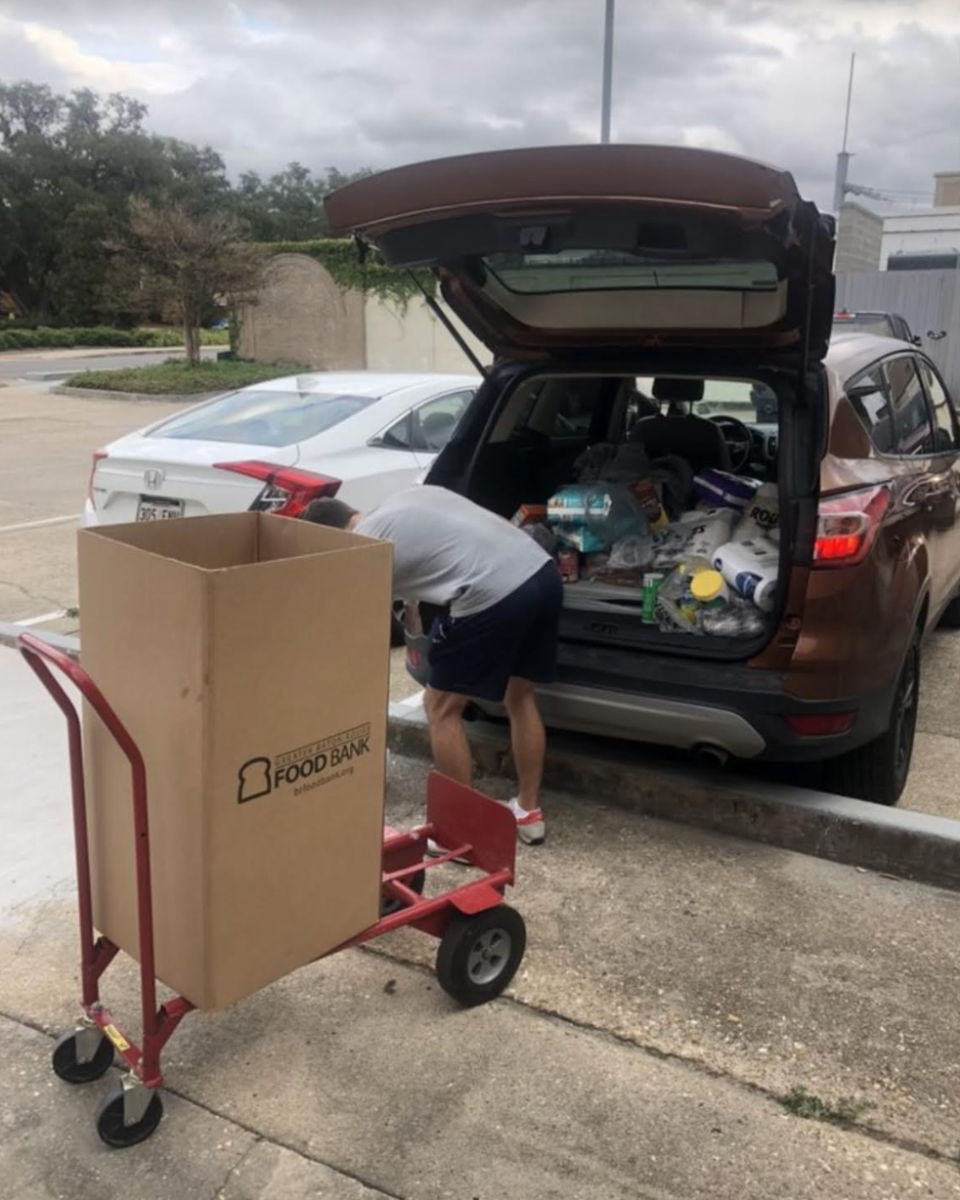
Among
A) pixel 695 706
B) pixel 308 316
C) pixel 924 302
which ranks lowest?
pixel 695 706

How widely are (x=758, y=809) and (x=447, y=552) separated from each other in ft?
4.66

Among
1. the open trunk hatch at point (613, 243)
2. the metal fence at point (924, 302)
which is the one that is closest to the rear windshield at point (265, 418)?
the open trunk hatch at point (613, 243)

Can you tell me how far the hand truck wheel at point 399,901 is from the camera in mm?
2920

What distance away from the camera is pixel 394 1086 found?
97.2 inches

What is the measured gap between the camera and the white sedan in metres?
5.18

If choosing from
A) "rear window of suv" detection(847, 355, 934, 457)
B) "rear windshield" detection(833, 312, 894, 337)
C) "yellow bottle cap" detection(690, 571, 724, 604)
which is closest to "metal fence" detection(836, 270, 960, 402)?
"rear windshield" detection(833, 312, 894, 337)

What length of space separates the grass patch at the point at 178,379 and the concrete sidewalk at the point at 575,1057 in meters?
18.8

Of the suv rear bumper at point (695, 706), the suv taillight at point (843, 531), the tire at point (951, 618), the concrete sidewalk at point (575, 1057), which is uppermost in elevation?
the suv taillight at point (843, 531)

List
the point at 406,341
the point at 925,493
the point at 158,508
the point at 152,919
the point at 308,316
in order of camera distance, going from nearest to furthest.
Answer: the point at 152,919 → the point at 925,493 → the point at 158,508 → the point at 406,341 → the point at 308,316

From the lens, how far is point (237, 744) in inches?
83.2

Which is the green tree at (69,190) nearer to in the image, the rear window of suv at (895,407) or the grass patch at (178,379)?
the grass patch at (178,379)

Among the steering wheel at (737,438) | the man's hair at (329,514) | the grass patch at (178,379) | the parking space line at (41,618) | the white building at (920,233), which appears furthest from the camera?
the white building at (920,233)

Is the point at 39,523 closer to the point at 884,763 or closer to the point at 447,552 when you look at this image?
the point at 447,552

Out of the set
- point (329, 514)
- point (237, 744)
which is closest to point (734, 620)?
point (329, 514)
